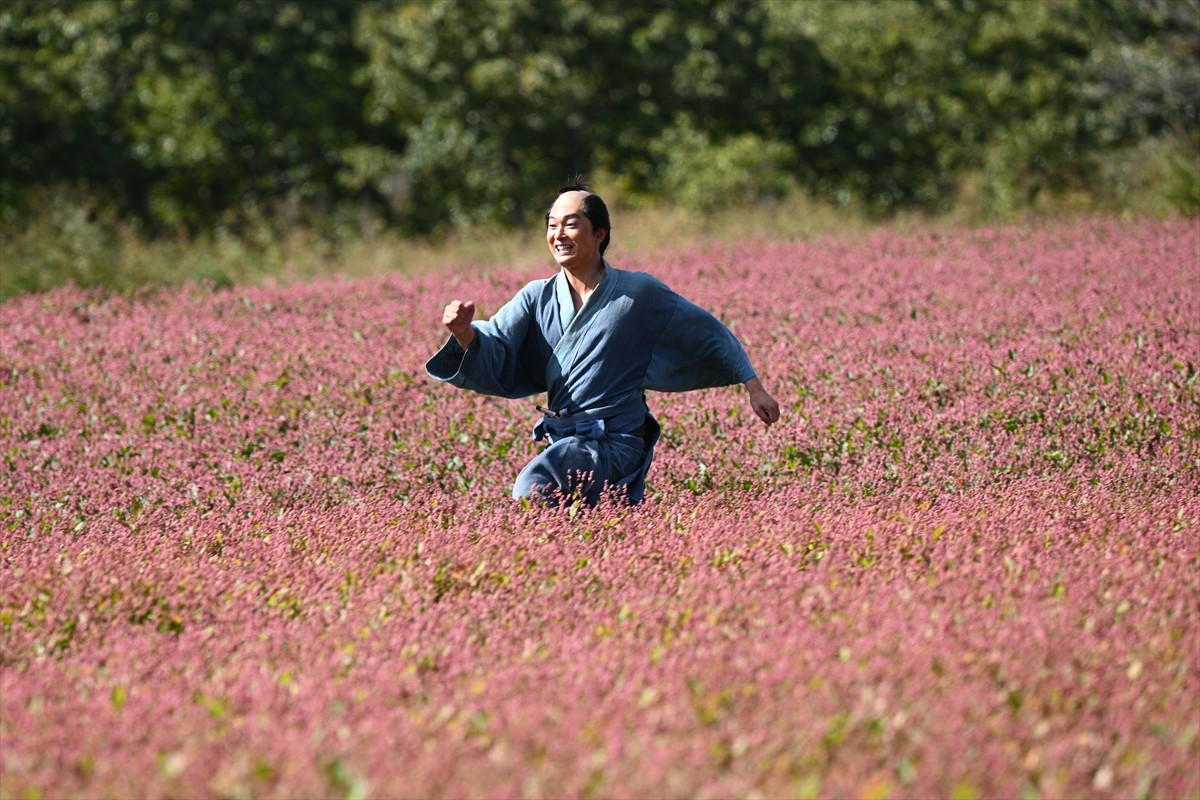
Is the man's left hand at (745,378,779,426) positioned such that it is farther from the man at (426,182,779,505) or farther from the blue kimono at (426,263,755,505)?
the blue kimono at (426,263,755,505)

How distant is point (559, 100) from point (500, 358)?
1629 centimetres

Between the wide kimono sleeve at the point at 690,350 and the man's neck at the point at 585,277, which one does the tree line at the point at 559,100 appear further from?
the man's neck at the point at 585,277

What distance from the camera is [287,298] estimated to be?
39.7 feet

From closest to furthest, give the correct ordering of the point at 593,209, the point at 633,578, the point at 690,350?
the point at 633,578 → the point at 593,209 → the point at 690,350

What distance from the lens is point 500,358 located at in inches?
218

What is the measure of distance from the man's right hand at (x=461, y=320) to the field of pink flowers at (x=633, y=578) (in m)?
0.67

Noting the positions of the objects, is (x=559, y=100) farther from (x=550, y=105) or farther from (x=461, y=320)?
(x=461, y=320)

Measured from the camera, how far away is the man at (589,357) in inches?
209

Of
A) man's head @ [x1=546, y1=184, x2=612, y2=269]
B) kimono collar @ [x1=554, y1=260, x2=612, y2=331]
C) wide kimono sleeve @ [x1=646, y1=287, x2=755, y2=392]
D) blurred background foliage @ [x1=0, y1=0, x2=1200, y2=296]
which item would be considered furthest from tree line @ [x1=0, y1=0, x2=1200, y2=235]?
man's head @ [x1=546, y1=184, x2=612, y2=269]

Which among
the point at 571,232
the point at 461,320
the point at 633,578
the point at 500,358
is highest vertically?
the point at 571,232

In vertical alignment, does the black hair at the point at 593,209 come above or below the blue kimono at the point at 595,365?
above

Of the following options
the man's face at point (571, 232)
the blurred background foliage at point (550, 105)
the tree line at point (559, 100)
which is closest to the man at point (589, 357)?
the man's face at point (571, 232)

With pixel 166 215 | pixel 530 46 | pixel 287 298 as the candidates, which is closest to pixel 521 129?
pixel 530 46

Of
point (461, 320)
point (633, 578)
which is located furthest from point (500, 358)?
point (633, 578)
